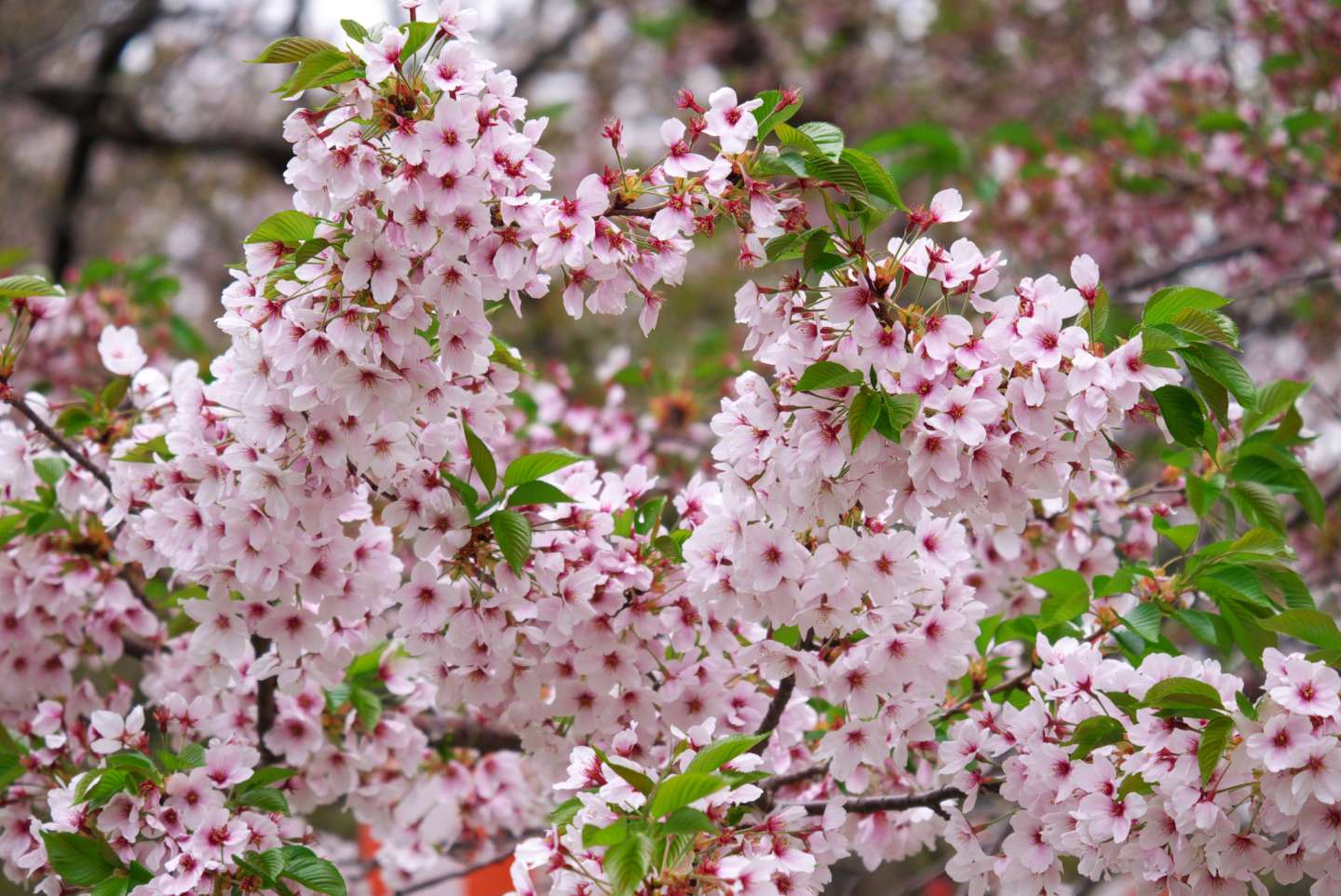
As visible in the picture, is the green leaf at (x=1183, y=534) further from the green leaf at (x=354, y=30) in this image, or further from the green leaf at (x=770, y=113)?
the green leaf at (x=354, y=30)

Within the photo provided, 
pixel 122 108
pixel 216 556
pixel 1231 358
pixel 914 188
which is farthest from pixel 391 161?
pixel 122 108

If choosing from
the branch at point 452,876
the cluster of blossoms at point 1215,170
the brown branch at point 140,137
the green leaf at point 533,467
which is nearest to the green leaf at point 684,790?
the green leaf at point 533,467

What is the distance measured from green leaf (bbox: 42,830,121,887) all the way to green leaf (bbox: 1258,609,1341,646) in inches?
78.7

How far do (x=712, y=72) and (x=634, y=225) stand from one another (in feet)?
24.8

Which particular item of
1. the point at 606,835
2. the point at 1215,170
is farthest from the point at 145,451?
the point at 1215,170

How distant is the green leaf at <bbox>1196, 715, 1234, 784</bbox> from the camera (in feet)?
5.71

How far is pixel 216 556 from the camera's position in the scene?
213 centimetres

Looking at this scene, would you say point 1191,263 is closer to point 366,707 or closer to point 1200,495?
point 1200,495

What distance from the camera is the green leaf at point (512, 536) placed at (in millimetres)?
2049

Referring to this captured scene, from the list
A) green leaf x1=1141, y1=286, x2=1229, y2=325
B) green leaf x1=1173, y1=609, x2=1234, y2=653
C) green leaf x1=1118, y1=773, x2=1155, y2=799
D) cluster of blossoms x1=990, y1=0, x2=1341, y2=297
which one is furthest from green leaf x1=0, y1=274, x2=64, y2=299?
cluster of blossoms x1=990, y1=0, x2=1341, y2=297

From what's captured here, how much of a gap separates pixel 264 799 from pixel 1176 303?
1774 millimetres

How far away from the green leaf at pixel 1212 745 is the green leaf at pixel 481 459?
1.19 meters

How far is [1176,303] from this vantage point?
1.93 m

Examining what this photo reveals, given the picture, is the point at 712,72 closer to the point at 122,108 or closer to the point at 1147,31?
the point at 1147,31
